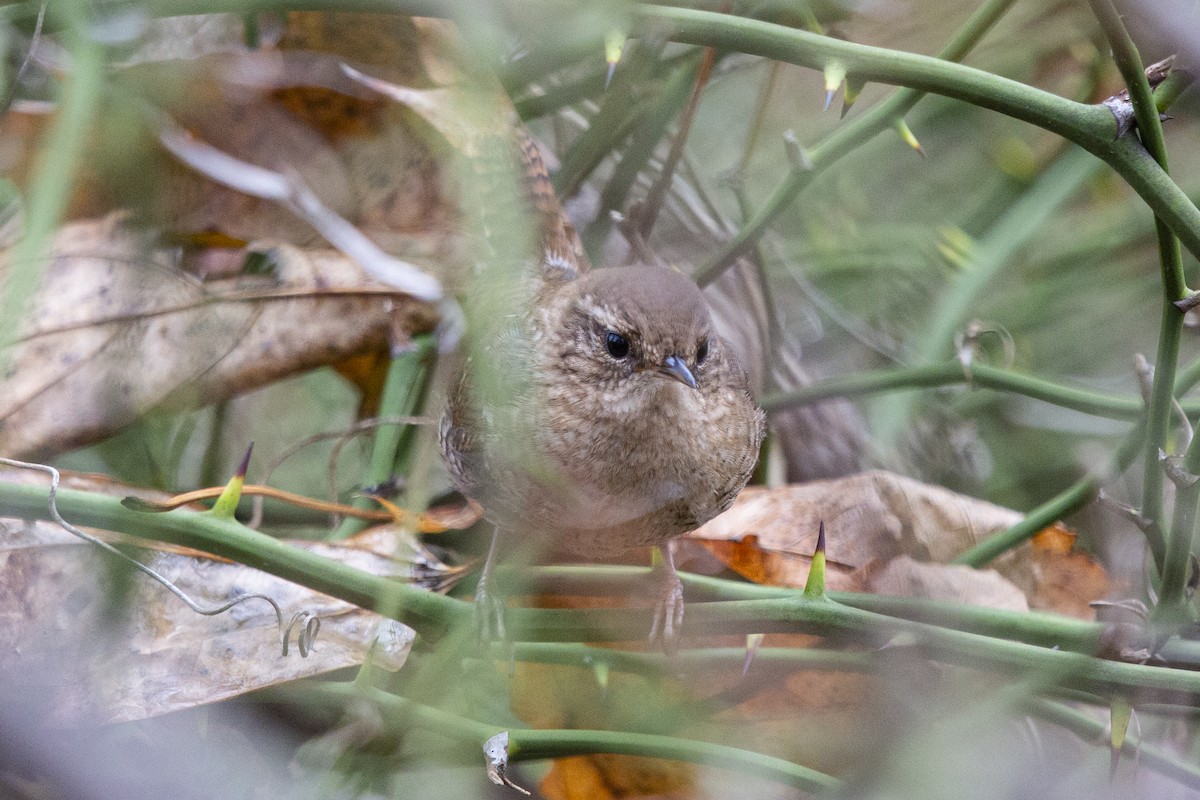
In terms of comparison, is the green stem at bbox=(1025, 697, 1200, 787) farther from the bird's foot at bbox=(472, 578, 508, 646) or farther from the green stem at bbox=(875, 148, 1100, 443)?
the green stem at bbox=(875, 148, 1100, 443)

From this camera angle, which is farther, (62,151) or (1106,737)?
(1106,737)

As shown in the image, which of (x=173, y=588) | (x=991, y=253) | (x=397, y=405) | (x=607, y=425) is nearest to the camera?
(x=173, y=588)

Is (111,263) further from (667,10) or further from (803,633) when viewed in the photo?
(803,633)

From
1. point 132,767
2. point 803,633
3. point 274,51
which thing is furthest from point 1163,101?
point 274,51

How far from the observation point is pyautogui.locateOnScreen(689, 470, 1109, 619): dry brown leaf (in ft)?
7.06

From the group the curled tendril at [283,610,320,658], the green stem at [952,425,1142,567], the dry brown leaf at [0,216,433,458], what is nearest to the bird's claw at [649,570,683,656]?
the curled tendril at [283,610,320,658]

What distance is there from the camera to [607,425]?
1.98 metres

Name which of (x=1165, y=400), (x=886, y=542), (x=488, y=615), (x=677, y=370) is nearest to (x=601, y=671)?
(x=488, y=615)

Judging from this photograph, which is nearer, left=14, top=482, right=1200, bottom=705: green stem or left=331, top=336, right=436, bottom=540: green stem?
left=14, top=482, right=1200, bottom=705: green stem

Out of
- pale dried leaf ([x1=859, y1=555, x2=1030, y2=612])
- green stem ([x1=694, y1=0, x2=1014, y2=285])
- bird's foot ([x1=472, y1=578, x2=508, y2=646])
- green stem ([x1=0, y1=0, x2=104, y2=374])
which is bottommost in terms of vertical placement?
bird's foot ([x1=472, y1=578, x2=508, y2=646])

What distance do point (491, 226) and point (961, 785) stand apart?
1098 mm

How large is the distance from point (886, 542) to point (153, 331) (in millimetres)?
1520

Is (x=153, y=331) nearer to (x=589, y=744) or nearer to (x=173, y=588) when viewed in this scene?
(x=173, y=588)

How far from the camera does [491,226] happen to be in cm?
189
